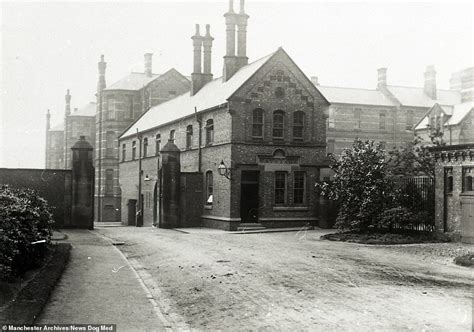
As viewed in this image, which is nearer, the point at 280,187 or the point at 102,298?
the point at 102,298

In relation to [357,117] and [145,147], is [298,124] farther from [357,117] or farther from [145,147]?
[357,117]

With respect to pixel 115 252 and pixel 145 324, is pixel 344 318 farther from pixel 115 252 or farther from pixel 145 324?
pixel 115 252

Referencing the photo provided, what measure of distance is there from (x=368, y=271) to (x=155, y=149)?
2839cm

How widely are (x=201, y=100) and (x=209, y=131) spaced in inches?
159

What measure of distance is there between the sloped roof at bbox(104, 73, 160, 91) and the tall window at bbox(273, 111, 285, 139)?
3087cm

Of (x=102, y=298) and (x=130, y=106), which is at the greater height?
(x=130, y=106)

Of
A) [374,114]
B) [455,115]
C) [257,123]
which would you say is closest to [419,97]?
[374,114]

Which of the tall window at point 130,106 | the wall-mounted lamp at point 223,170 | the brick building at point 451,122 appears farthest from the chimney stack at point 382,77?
the wall-mounted lamp at point 223,170

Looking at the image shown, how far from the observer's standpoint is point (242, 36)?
32656mm

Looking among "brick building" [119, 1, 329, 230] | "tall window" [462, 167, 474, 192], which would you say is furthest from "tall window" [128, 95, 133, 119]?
"tall window" [462, 167, 474, 192]

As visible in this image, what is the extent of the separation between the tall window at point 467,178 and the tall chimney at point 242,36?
1601 centimetres

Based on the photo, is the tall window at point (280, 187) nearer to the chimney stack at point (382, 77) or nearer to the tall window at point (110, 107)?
the tall window at point (110, 107)

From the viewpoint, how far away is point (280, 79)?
2916 cm

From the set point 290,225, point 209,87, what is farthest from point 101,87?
point 290,225
